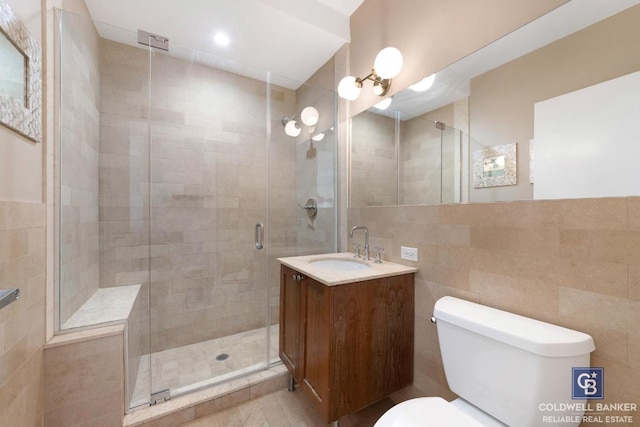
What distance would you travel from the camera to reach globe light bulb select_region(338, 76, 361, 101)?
1.87m

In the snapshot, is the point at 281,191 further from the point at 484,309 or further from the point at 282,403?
the point at 484,309

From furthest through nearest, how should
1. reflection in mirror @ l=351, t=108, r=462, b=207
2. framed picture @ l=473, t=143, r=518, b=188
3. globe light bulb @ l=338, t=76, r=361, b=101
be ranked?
globe light bulb @ l=338, t=76, r=361, b=101 → reflection in mirror @ l=351, t=108, r=462, b=207 → framed picture @ l=473, t=143, r=518, b=188

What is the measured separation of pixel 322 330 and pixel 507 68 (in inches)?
58.3

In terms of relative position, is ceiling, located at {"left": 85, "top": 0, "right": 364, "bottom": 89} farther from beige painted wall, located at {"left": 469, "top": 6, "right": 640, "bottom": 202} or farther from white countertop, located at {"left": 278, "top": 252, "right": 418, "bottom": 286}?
white countertop, located at {"left": 278, "top": 252, "right": 418, "bottom": 286}

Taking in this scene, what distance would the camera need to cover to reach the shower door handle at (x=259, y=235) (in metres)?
2.36

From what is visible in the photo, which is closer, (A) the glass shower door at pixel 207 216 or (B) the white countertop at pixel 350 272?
(B) the white countertop at pixel 350 272

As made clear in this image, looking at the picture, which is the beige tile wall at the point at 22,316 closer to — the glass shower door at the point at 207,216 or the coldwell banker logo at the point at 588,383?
the glass shower door at the point at 207,216

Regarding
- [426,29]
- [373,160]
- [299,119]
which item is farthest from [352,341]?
[299,119]

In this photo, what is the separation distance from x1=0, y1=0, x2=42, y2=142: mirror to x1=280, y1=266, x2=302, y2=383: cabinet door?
1.38 metres

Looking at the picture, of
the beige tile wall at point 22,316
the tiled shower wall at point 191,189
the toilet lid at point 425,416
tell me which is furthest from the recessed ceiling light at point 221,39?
the toilet lid at point 425,416

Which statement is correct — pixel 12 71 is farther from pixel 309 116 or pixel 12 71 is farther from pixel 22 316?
pixel 309 116

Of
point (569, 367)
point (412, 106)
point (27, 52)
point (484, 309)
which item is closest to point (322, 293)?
point (484, 309)

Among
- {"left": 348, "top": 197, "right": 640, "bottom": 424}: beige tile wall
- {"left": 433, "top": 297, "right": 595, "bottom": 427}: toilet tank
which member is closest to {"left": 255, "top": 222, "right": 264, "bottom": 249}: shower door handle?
{"left": 348, "top": 197, "right": 640, "bottom": 424}: beige tile wall

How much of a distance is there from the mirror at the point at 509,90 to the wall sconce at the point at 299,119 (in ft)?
3.13
